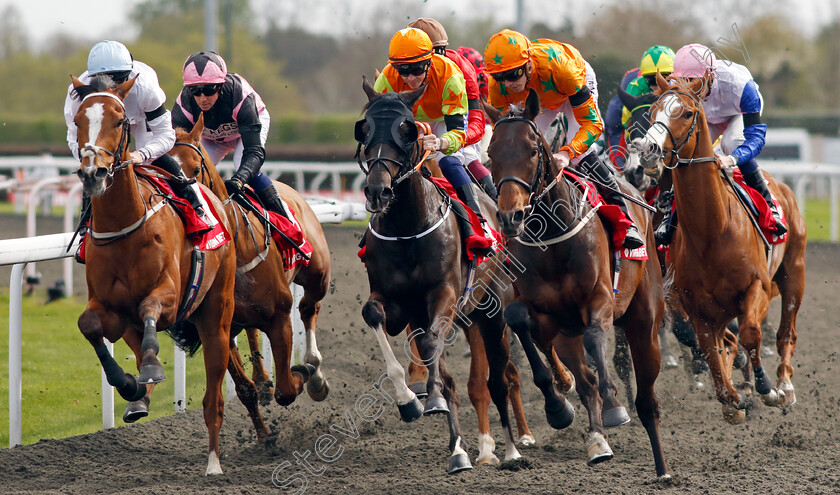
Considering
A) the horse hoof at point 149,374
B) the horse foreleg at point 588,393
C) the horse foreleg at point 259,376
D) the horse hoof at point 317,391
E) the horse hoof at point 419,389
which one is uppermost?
the horse hoof at point 149,374

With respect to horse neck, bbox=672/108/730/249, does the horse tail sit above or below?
below

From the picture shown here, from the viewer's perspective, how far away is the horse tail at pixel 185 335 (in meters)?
4.90

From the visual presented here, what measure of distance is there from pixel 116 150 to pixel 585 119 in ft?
7.22

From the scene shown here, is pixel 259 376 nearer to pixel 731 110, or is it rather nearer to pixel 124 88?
pixel 124 88

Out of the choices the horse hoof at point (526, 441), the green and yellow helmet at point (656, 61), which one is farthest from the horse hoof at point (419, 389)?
the green and yellow helmet at point (656, 61)

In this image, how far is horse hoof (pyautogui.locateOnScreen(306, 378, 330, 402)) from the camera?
5.69 meters

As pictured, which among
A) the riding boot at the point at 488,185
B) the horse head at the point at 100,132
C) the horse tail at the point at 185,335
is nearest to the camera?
the horse head at the point at 100,132

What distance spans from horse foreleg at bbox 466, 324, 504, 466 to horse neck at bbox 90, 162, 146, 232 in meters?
Result: 1.72

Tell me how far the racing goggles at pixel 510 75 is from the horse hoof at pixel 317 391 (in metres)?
2.09

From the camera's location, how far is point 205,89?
502 centimetres

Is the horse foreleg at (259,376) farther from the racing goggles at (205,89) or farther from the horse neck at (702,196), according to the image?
the horse neck at (702,196)

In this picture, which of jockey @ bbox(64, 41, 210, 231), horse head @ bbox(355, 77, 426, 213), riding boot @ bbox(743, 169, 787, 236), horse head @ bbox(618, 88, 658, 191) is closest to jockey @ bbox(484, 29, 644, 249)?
horse head @ bbox(618, 88, 658, 191)

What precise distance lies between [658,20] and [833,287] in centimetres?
1031

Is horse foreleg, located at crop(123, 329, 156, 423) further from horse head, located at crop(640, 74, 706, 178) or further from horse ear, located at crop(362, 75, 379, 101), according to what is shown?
horse head, located at crop(640, 74, 706, 178)
